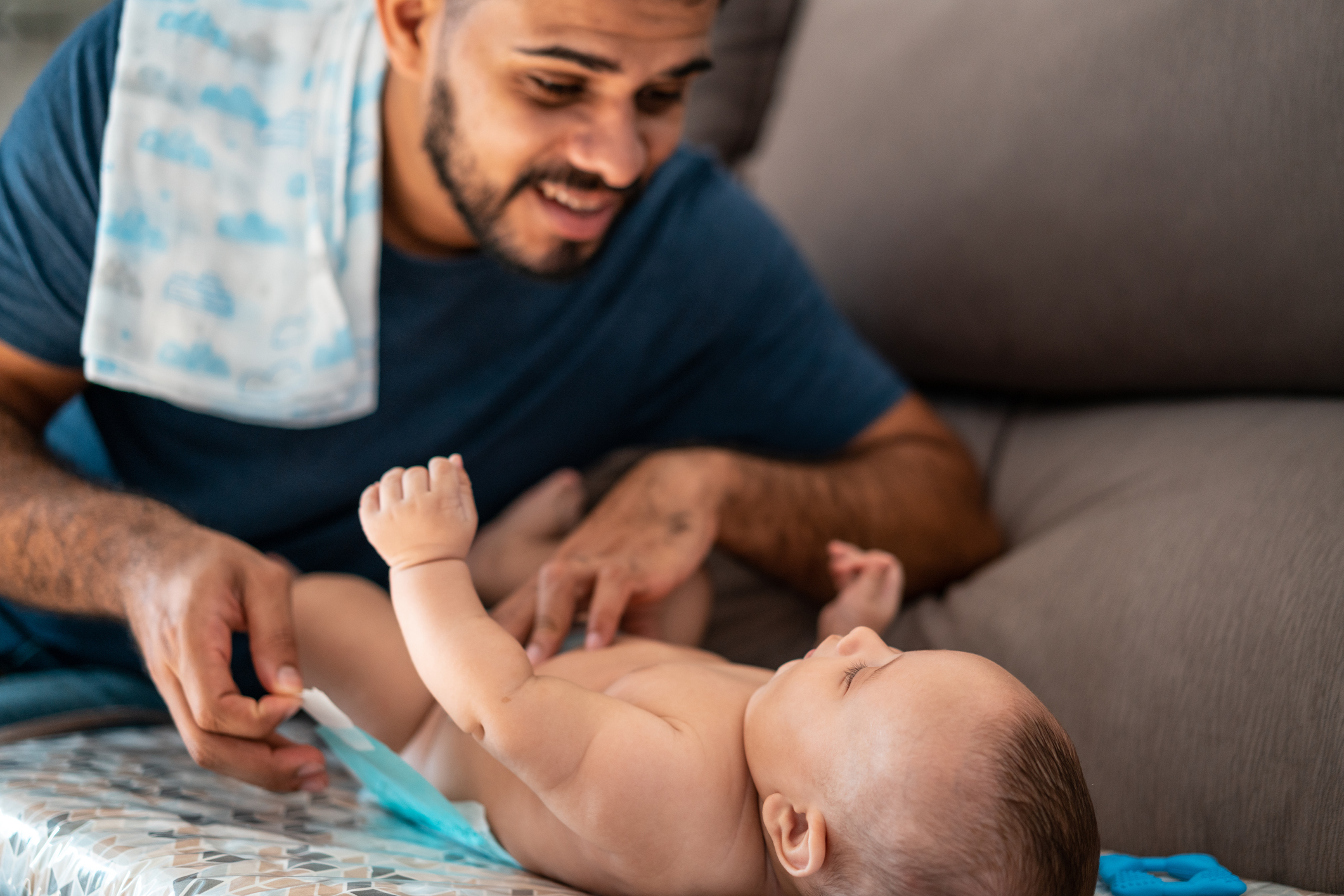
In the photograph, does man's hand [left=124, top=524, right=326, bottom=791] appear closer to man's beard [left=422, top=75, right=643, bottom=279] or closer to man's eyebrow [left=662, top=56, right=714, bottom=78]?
man's beard [left=422, top=75, right=643, bottom=279]

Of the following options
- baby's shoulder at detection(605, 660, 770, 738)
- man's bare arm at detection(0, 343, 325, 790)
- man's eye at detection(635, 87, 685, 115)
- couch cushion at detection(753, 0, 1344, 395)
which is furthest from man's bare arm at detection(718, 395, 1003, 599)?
man's bare arm at detection(0, 343, 325, 790)

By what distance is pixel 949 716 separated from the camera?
0.58 metres

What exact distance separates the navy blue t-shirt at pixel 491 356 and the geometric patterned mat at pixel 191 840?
0.34 metres

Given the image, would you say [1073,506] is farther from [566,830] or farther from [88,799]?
[88,799]

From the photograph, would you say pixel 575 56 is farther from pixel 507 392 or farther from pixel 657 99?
pixel 507 392

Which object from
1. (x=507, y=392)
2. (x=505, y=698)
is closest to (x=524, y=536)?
(x=507, y=392)

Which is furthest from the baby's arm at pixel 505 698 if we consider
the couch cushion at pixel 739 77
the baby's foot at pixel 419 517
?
the couch cushion at pixel 739 77

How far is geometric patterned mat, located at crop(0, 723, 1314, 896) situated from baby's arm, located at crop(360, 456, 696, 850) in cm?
7

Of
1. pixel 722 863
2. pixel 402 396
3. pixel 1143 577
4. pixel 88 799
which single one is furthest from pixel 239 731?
pixel 1143 577

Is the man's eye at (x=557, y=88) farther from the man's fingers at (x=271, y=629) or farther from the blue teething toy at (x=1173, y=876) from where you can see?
the blue teething toy at (x=1173, y=876)

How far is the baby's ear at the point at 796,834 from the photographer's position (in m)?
0.59

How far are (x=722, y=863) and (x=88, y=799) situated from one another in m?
0.47

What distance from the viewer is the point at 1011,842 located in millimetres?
539

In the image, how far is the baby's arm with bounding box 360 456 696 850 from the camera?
612mm
